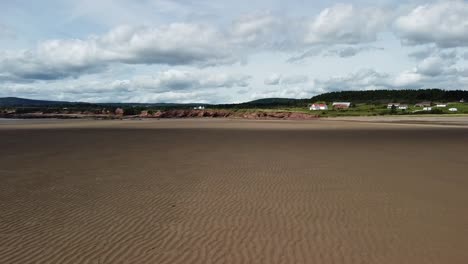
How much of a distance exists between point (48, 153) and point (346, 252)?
2003cm

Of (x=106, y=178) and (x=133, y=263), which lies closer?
(x=133, y=263)

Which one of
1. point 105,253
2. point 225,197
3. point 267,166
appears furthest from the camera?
point 267,166

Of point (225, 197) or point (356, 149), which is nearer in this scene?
point (225, 197)

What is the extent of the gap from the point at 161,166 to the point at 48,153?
878cm

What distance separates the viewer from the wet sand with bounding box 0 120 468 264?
7.20 m

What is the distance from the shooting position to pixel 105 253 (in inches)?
281

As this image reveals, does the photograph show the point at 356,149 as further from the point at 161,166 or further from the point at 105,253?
the point at 105,253

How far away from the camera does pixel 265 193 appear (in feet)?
39.9

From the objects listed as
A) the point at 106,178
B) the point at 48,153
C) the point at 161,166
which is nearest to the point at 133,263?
the point at 106,178

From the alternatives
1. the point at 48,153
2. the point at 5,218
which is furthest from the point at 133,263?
the point at 48,153

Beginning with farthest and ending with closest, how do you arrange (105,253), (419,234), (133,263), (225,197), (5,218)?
(225,197)
(5,218)
(419,234)
(105,253)
(133,263)

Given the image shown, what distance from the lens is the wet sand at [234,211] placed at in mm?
7195

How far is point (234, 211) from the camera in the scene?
1005 centimetres

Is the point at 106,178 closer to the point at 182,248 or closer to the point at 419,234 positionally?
the point at 182,248
